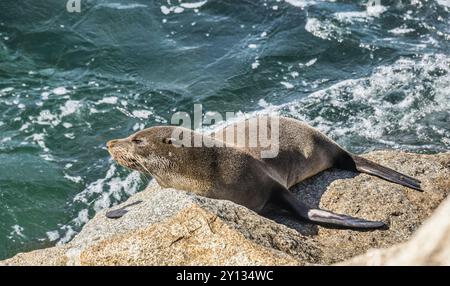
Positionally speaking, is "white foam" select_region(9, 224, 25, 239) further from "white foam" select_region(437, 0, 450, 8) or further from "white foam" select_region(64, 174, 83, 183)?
"white foam" select_region(437, 0, 450, 8)

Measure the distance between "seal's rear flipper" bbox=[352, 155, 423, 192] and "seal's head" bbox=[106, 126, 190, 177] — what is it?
2.11 meters

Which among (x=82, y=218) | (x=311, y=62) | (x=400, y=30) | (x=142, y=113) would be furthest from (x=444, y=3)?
(x=82, y=218)

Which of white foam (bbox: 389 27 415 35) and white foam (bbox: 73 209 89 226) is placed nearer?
white foam (bbox: 73 209 89 226)

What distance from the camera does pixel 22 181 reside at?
9547 mm

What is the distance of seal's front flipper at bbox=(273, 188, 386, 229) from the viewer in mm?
6500

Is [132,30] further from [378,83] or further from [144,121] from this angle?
[378,83]

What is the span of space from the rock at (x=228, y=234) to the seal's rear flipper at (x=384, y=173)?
0.43 feet

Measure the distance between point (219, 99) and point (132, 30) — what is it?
9.37ft

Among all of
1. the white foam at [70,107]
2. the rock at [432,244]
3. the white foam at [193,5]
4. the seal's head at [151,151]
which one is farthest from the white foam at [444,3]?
the rock at [432,244]

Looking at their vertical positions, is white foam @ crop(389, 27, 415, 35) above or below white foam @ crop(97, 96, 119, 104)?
above

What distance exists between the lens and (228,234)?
495 centimetres

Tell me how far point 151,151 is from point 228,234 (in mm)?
2164

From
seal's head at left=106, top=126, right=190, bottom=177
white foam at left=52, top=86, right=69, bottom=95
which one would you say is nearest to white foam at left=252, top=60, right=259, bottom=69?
white foam at left=52, top=86, right=69, bottom=95

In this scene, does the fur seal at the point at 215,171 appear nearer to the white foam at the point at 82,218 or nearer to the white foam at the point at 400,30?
the white foam at the point at 82,218
